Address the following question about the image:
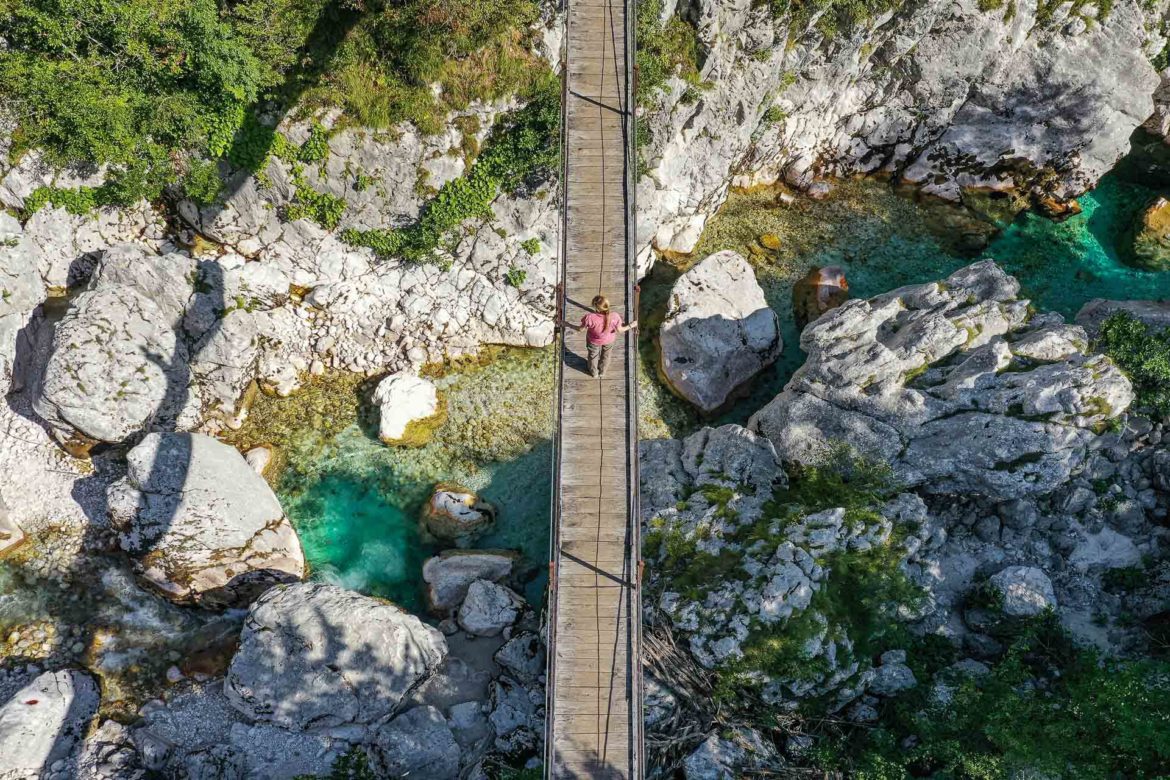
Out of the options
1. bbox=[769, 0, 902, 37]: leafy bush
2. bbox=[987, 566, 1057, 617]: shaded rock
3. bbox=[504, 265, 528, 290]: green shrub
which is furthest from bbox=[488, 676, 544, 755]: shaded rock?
bbox=[769, 0, 902, 37]: leafy bush

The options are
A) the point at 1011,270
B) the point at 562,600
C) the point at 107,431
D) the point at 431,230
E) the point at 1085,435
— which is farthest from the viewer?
the point at 1011,270

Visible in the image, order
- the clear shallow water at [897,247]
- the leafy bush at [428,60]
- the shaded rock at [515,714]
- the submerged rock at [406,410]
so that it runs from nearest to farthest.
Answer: the shaded rock at [515,714] < the leafy bush at [428,60] < the submerged rock at [406,410] < the clear shallow water at [897,247]

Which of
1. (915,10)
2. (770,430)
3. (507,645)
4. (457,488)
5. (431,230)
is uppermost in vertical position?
(915,10)

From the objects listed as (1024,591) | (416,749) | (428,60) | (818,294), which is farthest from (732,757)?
(428,60)

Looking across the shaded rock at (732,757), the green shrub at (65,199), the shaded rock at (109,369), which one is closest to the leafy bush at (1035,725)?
the shaded rock at (732,757)

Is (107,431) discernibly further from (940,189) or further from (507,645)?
(940,189)

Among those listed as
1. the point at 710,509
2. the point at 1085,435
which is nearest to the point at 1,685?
the point at 710,509

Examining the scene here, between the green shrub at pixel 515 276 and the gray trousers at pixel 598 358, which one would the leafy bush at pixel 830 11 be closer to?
the green shrub at pixel 515 276
